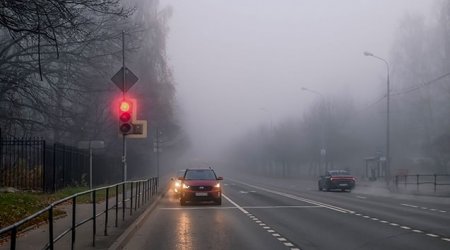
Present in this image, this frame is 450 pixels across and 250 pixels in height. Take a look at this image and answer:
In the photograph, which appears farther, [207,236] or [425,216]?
[425,216]

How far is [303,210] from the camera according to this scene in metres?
23.3

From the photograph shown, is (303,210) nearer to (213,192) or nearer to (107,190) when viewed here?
(213,192)

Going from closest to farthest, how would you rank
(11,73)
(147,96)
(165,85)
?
(11,73) → (147,96) → (165,85)

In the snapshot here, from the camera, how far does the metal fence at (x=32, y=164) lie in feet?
81.1

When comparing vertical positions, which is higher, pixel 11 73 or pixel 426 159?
pixel 11 73

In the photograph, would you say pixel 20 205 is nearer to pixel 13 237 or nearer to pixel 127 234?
pixel 127 234

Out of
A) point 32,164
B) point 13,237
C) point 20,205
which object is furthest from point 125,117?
point 13,237

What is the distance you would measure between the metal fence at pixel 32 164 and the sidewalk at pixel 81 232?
837cm

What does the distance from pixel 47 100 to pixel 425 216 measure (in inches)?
717

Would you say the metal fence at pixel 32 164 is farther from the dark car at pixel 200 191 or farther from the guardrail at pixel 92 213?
the dark car at pixel 200 191

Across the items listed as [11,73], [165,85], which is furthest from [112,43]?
[165,85]

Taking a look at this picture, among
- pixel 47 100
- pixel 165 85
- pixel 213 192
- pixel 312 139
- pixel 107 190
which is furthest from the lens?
pixel 312 139

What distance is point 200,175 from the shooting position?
29047 mm

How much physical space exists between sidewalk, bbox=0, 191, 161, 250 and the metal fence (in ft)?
27.5
